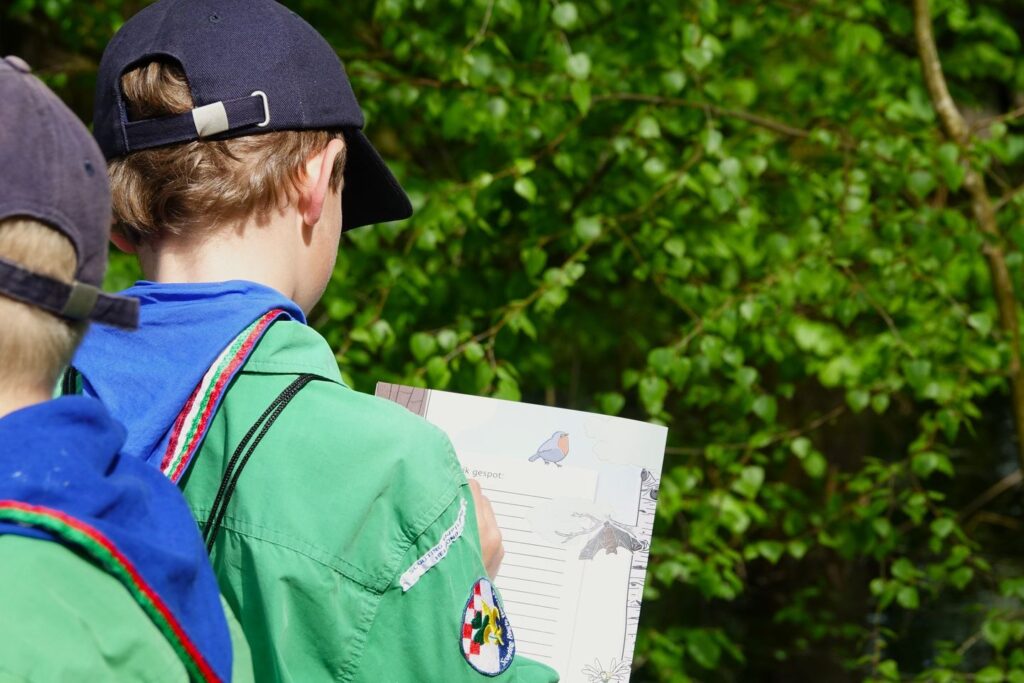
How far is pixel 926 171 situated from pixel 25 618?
9.94ft

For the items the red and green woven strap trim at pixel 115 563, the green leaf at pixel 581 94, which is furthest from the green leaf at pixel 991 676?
the red and green woven strap trim at pixel 115 563

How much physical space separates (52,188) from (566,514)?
2.80 feet

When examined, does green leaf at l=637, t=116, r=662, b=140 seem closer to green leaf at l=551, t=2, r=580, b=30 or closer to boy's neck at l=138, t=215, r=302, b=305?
green leaf at l=551, t=2, r=580, b=30

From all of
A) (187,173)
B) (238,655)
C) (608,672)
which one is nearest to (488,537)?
(608,672)

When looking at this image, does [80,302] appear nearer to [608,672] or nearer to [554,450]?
[554,450]

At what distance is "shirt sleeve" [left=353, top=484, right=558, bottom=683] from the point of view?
1.14 meters

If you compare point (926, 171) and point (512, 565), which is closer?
point (512, 565)

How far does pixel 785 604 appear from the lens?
5293mm

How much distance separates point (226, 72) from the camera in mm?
1271

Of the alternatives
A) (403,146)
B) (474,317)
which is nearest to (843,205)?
(474,317)

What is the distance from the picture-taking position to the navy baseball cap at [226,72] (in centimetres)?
127

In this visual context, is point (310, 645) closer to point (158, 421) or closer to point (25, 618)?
point (158, 421)

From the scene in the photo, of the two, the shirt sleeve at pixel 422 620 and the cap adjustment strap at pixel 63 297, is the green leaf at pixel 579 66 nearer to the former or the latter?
the shirt sleeve at pixel 422 620

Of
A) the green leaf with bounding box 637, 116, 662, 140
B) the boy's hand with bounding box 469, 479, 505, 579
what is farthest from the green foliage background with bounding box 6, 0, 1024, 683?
the boy's hand with bounding box 469, 479, 505, 579
